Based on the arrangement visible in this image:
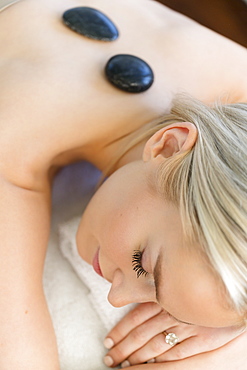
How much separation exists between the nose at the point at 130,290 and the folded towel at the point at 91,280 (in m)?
0.19

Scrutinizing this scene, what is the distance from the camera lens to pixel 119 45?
3.79ft

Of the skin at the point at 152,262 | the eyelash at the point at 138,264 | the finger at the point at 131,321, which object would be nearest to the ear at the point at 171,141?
the skin at the point at 152,262

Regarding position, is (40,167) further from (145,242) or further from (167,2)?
(167,2)

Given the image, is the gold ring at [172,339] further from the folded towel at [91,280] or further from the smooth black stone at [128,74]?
the smooth black stone at [128,74]

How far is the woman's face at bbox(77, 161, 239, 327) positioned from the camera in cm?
74

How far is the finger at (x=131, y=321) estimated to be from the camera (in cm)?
103

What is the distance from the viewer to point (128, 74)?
1.06m

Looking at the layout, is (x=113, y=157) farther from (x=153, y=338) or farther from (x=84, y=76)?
(x=153, y=338)

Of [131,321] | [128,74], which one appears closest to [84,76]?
[128,74]

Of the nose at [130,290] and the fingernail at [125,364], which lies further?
the fingernail at [125,364]

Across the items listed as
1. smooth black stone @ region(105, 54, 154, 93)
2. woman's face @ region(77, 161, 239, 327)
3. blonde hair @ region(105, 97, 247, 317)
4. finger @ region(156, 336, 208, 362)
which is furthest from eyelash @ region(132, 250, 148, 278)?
smooth black stone @ region(105, 54, 154, 93)

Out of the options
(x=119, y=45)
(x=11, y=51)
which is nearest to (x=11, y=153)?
(x=11, y=51)

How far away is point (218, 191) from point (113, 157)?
420 millimetres

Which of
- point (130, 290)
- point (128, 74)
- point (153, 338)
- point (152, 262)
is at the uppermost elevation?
point (128, 74)
